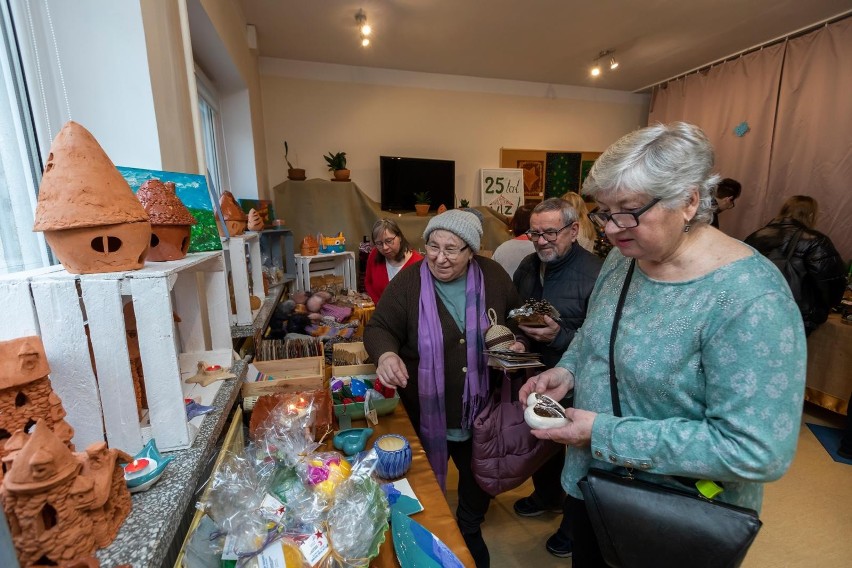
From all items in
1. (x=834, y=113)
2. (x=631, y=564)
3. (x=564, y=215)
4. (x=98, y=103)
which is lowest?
(x=631, y=564)

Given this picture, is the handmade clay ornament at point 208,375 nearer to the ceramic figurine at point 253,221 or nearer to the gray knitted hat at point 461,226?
the gray knitted hat at point 461,226

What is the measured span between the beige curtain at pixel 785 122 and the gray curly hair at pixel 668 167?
3984 millimetres

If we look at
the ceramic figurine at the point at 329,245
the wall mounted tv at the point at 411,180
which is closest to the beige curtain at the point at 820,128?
the wall mounted tv at the point at 411,180

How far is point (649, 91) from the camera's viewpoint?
5902 millimetres

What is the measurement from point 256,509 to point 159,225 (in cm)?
68

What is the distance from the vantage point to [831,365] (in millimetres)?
2861

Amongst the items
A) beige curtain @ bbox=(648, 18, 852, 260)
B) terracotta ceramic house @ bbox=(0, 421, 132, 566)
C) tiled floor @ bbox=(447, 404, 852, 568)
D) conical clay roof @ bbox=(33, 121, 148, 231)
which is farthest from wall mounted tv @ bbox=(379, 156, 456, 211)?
terracotta ceramic house @ bbox=(0, 421, 132, 566)

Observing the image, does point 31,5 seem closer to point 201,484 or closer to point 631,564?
point 201,484

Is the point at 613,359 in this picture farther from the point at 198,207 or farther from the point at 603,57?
the point at 603,57

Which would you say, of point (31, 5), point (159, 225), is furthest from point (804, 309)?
point (31, 5)

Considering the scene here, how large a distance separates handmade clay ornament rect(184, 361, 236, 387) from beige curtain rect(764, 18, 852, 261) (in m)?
5.30

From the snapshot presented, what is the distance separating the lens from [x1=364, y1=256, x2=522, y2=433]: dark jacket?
1510mm

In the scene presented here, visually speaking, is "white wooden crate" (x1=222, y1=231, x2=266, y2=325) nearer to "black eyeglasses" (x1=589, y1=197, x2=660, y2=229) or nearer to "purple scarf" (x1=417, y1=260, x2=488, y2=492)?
"purple scarf" (x1=417, y1=260, x2=488, y2=492)

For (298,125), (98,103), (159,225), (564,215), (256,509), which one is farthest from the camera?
(298,125)
